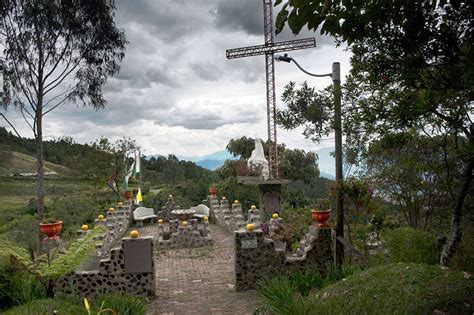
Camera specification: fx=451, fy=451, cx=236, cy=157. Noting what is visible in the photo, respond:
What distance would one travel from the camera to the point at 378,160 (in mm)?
11367

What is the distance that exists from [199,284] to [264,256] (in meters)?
1.63

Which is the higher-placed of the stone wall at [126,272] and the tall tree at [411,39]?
the tall tree at [411,39]

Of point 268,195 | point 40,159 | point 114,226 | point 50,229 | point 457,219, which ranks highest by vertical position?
point 40,159

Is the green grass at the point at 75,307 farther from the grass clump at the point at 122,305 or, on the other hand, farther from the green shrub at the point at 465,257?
the green shrub at the point at 465,257

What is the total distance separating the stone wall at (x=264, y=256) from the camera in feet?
31.0

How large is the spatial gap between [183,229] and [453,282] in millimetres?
10547

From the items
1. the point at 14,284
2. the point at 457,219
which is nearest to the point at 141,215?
the point at 14,284

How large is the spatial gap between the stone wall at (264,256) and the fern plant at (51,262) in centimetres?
313

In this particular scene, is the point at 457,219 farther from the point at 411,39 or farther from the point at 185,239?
the point at 185,239

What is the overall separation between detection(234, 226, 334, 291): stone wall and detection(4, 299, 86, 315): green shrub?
3687 mm

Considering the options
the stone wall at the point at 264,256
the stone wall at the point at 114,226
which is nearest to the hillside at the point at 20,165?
the stone wall at the point at 114,226

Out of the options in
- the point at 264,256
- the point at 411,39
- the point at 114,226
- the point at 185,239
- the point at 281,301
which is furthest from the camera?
the point at 114,226

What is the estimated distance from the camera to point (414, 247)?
773 cm

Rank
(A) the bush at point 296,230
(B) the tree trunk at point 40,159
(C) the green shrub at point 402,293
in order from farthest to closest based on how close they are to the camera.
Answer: (B) the tree trunk at point 40,159
(A) the bush at point 296,230
(C) the green shrub at point 402,293
